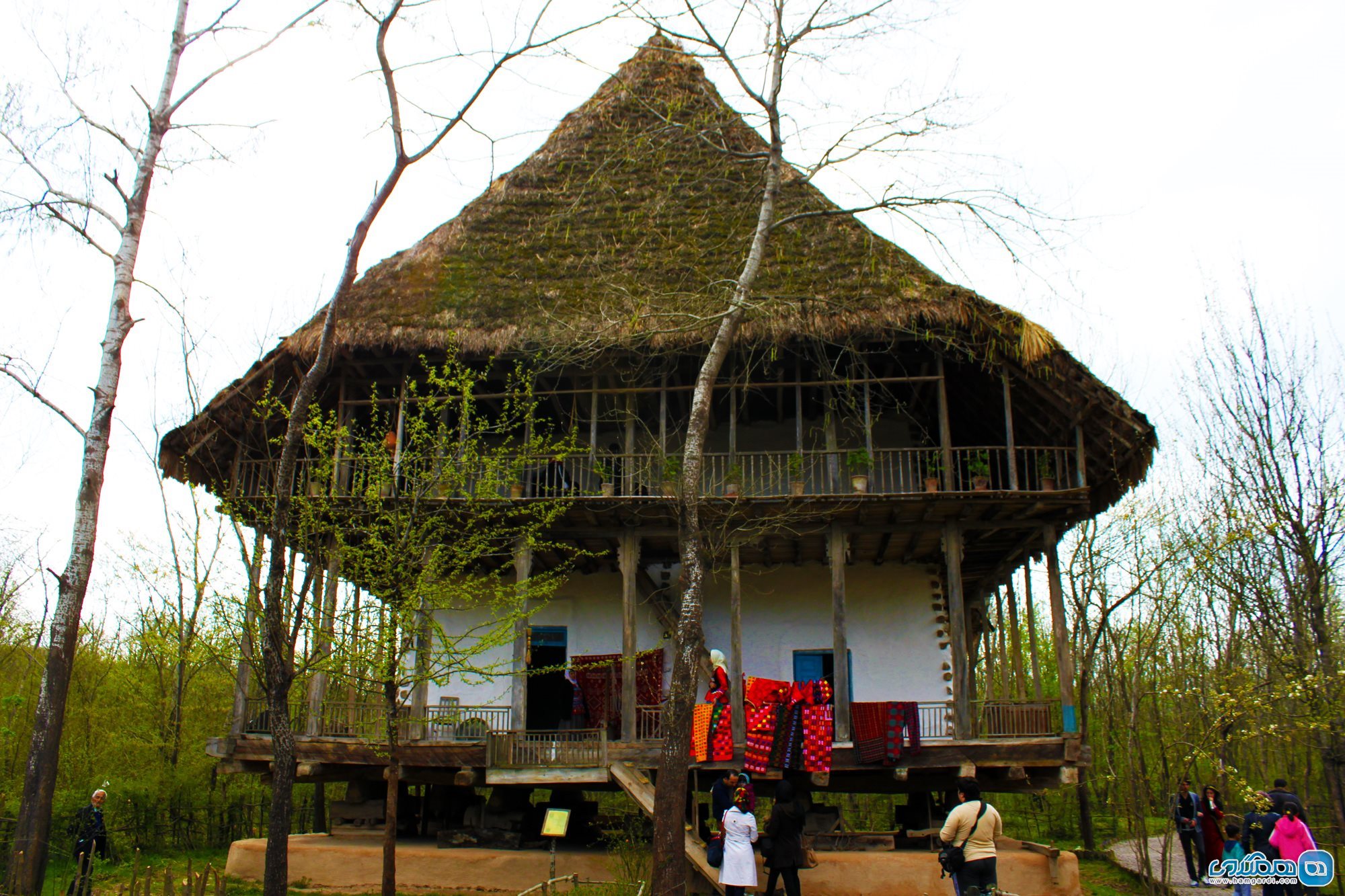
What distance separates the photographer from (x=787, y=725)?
1334 cm

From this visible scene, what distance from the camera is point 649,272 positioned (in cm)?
1630

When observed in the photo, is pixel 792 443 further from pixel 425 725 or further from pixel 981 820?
pixel 981 820

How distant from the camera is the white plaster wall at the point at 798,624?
1692 cm

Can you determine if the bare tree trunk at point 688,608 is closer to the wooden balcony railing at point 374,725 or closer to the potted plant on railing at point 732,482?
the potted plant on railing at point 732,482

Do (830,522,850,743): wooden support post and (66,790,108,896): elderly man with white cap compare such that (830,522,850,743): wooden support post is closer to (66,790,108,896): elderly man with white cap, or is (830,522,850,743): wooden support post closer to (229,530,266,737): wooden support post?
(229,530,266,737): wooden support post

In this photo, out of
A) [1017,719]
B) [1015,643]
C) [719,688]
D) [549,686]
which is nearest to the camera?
Answer: [1017,719]

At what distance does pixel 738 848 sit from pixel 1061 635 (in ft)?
20.8

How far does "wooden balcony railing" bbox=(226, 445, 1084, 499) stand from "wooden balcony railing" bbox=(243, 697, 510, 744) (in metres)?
3.07

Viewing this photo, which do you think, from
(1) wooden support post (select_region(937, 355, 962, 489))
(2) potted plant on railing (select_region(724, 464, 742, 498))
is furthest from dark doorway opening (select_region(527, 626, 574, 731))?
(1) wooden support post (select_region(937, 355, 962, 489))

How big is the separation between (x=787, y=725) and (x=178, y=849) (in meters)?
11.3

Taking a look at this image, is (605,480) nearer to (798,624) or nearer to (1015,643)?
(798,624)

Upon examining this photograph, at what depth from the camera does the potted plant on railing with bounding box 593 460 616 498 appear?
14719 millimetres

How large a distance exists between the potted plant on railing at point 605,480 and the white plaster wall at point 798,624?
3.11 meters

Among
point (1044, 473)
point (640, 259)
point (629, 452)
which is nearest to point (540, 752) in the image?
point (629, 452)
